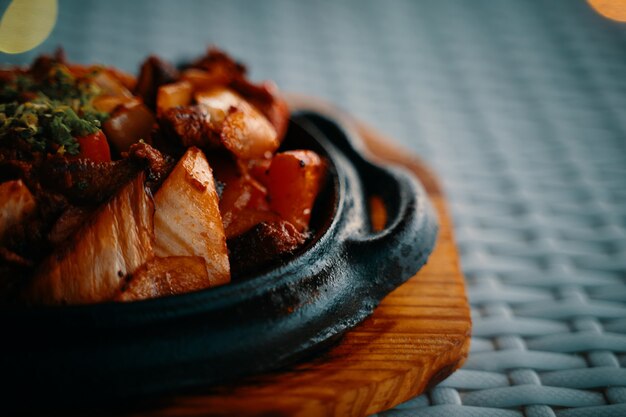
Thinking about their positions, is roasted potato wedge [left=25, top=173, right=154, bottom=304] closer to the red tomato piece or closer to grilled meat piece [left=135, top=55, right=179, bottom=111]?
the red tomato piece

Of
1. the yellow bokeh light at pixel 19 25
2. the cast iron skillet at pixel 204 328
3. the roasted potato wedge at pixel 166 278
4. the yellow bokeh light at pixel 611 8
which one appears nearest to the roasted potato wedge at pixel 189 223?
the roasted potato wedge at pixel 166 278

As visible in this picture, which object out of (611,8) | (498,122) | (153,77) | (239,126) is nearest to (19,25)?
(153,77)

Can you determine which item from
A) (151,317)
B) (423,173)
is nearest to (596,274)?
(423,173)

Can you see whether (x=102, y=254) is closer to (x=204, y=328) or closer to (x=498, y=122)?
(x=204, y=328)

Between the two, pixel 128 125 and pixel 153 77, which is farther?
pixel 153 77

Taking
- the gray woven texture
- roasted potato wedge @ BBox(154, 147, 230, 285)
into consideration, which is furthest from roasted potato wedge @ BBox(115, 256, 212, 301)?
the gray woven texture
